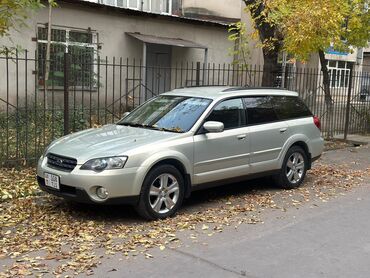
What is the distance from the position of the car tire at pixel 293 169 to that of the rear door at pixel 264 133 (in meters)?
0.24

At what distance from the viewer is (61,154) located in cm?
588

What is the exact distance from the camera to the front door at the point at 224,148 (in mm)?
6430

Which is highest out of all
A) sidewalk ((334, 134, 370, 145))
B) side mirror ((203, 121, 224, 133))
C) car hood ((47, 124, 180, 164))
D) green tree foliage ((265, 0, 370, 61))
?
green tree foliage ((265, 0, 370, 61))

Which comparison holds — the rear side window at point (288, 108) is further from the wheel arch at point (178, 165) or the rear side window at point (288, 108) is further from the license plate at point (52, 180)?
the license plate at point (52, 180)

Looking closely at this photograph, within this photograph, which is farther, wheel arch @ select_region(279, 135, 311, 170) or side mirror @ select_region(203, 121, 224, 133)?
wheel arch @ select_region(279, 135, 311, 170)

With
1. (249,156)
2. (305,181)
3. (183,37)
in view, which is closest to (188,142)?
(249,156)

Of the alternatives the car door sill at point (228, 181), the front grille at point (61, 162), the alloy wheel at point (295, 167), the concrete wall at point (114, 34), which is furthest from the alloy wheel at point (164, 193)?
the concrete wall at point (114, 34)

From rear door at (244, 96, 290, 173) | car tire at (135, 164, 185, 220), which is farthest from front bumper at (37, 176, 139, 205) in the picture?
rear door at (244, 96, 290, 173)

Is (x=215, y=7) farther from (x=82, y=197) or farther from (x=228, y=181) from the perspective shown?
(x=82, y=197)

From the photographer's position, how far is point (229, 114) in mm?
6953

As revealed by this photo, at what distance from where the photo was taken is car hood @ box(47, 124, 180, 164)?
18.7 ft

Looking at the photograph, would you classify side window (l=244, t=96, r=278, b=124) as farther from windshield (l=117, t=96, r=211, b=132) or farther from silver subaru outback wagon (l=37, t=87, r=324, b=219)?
windshield (l=117, t=96, r=211, b=132)

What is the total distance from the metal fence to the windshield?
1.97 m

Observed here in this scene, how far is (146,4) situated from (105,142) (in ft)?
49.3
